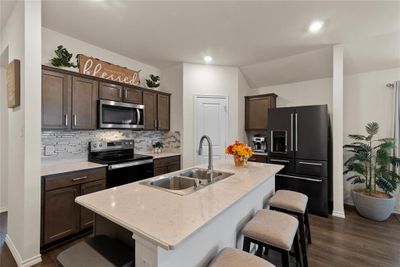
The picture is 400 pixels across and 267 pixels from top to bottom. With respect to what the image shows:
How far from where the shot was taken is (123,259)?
1.13 m

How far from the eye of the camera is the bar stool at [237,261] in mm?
1101

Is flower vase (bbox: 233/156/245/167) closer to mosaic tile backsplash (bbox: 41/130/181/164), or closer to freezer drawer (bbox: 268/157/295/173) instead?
freezer drawer (bbox: 268/157/295/173)

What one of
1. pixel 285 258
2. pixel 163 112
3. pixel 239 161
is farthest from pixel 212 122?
pixel 285 258

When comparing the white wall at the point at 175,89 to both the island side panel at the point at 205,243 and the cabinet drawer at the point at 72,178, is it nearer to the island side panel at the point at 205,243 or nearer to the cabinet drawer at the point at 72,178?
the cabinet drawer at the point at 72,178

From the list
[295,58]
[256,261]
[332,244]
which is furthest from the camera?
[295,58]

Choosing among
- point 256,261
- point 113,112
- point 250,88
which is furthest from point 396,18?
point 113,112

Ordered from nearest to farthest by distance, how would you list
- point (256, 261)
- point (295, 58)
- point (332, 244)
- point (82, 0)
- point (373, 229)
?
1. point (256, 261)
2. point (82, 0)
3. point (332, 244)
4. point (373, 229)
5. point (295, 58)

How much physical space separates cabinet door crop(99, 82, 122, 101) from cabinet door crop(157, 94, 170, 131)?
0.88 metres

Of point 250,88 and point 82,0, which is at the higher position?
point 82,0

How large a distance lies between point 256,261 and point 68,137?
2.92 m

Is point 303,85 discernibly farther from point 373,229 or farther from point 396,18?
point 373,229

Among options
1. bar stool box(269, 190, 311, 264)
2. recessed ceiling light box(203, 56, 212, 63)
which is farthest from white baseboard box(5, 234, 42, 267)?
recessed ceiling light box(203, 56, 212, 63)

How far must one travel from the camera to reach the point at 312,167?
10.4 ft

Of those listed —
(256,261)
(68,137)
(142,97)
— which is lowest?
(256,261)
